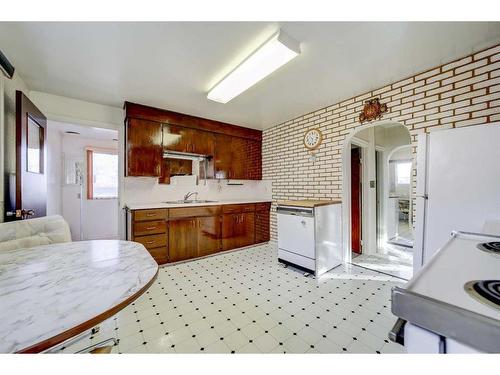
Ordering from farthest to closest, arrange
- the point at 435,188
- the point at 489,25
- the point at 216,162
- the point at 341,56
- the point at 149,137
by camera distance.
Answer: the point at 216,162, the point at 149,137, the point at 341,56, the point at 435,188, the point at 489,25

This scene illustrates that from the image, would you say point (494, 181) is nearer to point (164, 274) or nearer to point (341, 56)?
point (341, 56)

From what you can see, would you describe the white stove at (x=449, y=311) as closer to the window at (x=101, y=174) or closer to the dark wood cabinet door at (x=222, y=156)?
the dark wood cabinet door at (x=222, y=156)

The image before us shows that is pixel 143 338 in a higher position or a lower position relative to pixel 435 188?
lower

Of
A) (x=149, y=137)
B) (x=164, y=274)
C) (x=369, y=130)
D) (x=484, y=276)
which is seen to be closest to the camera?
(x=484, y=276)

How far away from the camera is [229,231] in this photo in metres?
3.65

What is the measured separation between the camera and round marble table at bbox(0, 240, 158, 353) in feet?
1.88

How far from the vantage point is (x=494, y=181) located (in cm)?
152

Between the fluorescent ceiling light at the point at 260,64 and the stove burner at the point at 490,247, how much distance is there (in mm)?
1807

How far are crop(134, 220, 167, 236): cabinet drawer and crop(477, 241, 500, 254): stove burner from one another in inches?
122

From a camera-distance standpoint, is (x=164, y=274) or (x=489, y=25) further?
(x=164, y=274)

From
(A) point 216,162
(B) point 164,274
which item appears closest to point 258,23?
(A) point 216,162

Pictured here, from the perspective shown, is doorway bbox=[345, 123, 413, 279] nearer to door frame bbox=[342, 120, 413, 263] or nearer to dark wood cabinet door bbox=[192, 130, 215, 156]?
door frame bbox=[342, 120, 413, 263]

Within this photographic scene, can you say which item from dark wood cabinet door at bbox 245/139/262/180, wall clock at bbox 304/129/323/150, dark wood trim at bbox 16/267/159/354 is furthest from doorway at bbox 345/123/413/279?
dark wood trim at bbox 16/267/159/354

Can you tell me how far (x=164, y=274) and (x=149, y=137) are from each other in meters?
2.01
